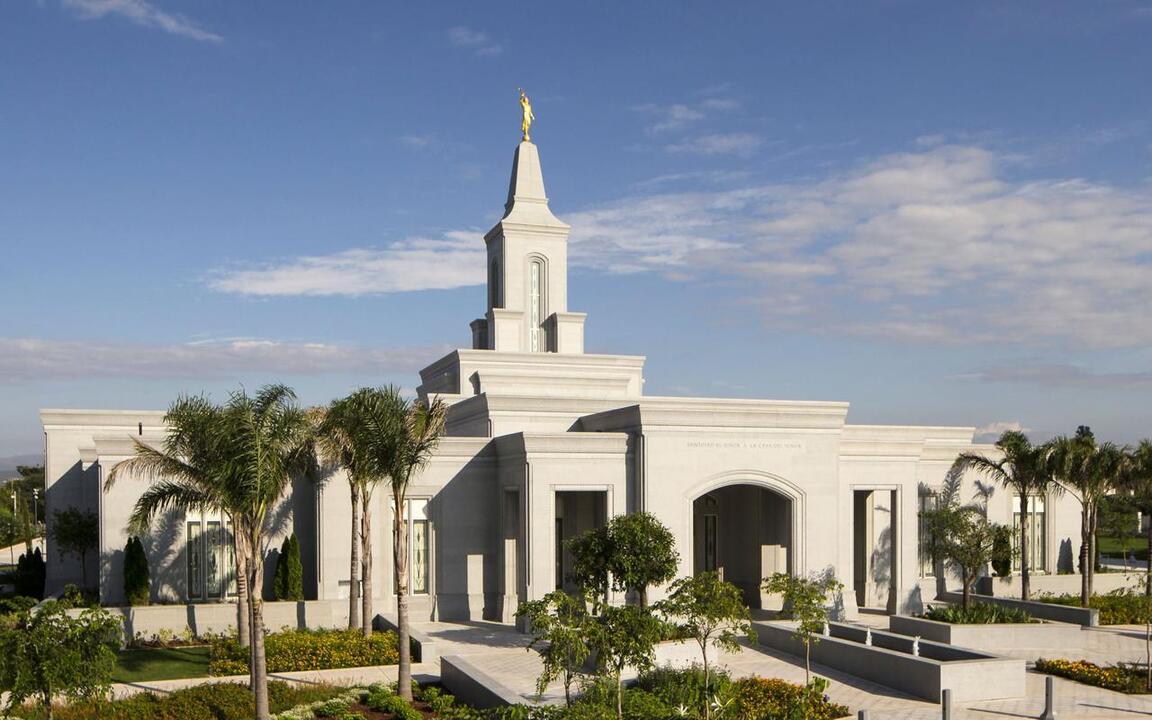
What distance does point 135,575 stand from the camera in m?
27.5

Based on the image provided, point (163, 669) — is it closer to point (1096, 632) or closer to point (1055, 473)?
point (1096, 632)

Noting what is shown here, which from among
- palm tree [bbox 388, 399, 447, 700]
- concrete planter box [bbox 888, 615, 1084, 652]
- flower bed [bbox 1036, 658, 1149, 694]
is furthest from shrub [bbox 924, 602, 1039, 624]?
palm tree [bbox 388, 399, 447, 700]

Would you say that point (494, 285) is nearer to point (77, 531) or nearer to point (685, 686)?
point (77, 531)

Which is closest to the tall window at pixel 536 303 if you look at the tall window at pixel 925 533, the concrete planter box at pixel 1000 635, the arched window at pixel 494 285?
the arched window at pixel 494 285

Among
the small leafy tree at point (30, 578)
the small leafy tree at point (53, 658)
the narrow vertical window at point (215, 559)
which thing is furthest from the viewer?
the small leafy tree at point (30, 578)

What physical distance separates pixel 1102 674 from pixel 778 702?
808cm

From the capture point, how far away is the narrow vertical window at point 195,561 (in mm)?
29516

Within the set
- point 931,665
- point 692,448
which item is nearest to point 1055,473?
point 692,448

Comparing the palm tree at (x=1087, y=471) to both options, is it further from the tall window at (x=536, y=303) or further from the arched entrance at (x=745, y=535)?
the tall window at (x=536, y=303)

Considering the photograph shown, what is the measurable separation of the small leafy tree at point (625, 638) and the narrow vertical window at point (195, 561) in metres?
17.9

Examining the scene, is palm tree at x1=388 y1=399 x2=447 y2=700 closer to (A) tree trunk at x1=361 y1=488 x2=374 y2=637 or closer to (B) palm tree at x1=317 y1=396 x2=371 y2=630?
(B) palm tree at x1=317 y1=396 x2=371 y2=630

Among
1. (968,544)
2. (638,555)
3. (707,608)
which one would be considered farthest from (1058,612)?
(707,608)

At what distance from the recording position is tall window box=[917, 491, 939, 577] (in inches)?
1394

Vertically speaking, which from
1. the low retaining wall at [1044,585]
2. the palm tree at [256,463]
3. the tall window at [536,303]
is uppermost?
the tall window at [536,303]
